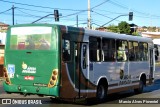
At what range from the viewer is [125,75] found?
17.3 metres

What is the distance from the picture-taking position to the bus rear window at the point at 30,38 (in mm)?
12711

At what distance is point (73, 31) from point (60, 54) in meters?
1.17

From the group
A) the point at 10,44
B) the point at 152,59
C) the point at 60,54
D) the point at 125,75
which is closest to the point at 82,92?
the point at 60,54

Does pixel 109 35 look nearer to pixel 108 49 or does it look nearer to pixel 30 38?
pixel 108 49

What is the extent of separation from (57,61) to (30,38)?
1407mm

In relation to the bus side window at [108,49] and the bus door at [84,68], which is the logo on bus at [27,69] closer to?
the bus door at [84,68]

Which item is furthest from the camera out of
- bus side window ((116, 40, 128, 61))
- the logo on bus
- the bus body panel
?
bus side window ((116, 40, 128, 61))

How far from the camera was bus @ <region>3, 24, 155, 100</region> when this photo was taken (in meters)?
12.4

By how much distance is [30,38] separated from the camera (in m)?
13.0

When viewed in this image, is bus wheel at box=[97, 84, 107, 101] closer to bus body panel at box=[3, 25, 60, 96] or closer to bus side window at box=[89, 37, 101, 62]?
bus side window at box=[89, 37, 101, 62]

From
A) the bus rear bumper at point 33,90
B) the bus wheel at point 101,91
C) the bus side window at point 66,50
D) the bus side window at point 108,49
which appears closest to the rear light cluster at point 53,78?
the bus rear bumper at point 33,90

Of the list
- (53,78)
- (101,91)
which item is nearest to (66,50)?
(53,78)

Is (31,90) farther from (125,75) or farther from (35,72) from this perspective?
(125,75)

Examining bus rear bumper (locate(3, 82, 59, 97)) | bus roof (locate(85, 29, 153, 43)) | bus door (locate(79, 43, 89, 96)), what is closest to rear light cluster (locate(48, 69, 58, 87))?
bus rear bumper (locate(3, 82, 59, 97))
